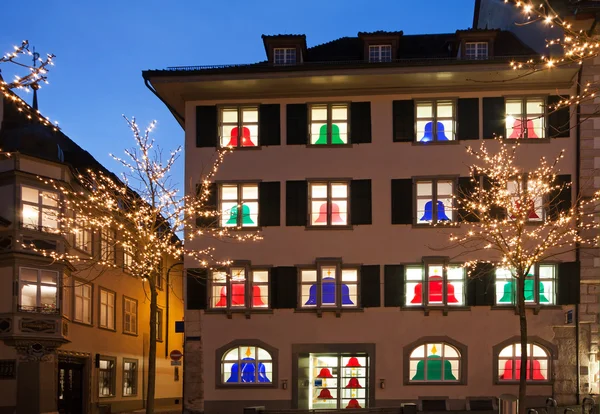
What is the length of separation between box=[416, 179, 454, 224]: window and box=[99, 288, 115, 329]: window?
1533 centimetres

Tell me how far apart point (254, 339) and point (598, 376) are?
1120 cm

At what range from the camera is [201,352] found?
92.2ft

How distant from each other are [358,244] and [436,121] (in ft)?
16.2

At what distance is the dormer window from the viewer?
29547 millimetres

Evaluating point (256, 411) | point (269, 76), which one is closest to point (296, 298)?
point (256, 411)

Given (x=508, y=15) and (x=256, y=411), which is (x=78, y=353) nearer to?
(x=256, y=411)

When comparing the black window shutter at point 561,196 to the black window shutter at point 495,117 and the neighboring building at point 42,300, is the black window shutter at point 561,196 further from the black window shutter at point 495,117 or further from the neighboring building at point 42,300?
the neighboring building at point 42,300

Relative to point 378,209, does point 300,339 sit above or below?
below

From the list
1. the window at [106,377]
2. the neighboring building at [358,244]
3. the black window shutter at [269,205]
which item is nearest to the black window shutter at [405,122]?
the neighboring building at [358,244]

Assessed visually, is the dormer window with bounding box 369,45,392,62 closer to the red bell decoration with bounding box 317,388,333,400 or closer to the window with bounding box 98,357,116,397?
the red bell decoration with bounding box 317,388,333,400

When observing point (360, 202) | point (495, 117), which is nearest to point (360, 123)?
point (360, 202)

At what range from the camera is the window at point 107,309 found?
1422 inches

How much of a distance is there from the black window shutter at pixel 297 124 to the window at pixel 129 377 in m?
16.5

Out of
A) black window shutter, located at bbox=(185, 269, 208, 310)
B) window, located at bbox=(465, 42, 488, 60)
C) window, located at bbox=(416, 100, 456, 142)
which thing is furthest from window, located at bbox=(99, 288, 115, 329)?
window, located at bbox=(465, 42, 488, 60)
